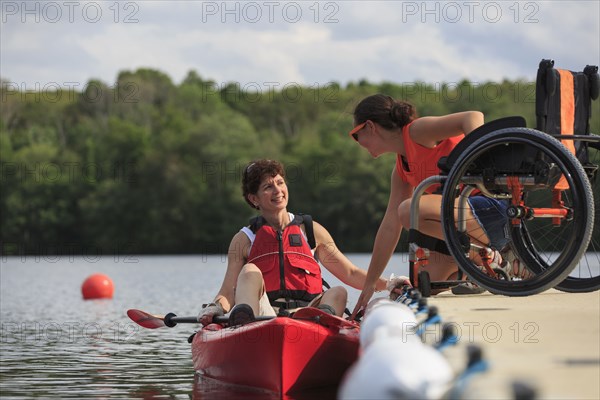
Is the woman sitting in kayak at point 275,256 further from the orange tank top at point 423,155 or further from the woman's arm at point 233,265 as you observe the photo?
the orange tank top at point 423,155

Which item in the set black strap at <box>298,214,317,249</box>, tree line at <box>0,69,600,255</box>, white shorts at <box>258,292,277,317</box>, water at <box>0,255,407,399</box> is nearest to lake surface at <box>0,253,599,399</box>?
water at <box>0,255,407,399</box>

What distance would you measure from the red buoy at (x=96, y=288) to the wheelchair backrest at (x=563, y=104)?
17.9 m

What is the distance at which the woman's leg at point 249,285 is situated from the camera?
748 centimetres

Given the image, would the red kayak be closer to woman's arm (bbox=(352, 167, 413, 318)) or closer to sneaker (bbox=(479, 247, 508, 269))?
woman's arm (bbox=(352, 167, 413, 318))

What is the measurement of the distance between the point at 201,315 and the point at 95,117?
7560cm

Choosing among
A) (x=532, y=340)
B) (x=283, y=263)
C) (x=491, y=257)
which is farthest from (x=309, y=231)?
(x=532, y=340)

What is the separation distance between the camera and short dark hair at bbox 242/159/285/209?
7883mm

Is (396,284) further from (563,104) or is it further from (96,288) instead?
(96,288)

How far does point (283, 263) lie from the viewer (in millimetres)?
7973

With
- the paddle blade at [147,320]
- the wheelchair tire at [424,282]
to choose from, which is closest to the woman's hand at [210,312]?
the paddle blade at [147,320]

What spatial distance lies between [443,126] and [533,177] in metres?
0.89

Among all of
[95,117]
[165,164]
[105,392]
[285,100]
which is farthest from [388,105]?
[285,100]

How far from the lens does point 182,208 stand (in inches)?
2371

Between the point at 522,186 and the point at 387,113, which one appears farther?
the point at 387,113
